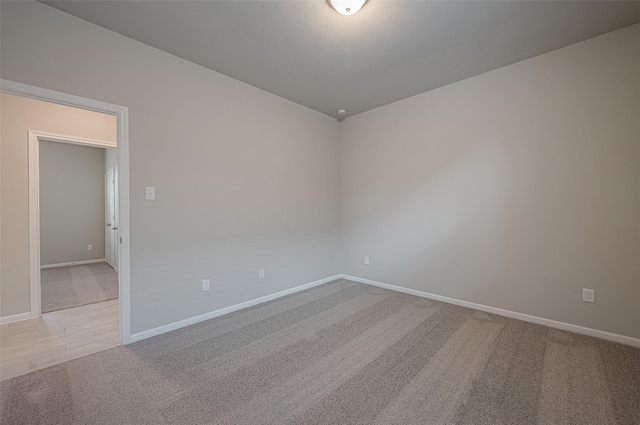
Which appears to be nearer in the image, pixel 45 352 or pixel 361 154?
pixel 45 352

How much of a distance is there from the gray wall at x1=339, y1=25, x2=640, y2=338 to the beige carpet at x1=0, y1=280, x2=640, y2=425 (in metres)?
0.50

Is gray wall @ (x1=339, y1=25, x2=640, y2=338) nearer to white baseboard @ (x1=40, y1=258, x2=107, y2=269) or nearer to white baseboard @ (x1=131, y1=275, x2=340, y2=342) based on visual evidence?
white baseboard @ (x1=131, y1=275, x2=340, y2=342)

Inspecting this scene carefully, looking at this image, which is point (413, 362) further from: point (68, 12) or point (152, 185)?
point (68, 12)

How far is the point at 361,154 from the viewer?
4.07 metres

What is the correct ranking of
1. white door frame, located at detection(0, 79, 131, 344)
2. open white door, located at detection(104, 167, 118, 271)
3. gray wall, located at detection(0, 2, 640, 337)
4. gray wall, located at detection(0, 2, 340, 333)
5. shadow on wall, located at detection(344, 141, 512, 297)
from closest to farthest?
white door frame, located at detection(0, 79, 131, 344) → gray wall, located at detection(0, 2, 340, 333) → gray wall, located at detection(0, 2, 640, 337) → shadow on wall, located at detection(344, 141, 512, 297) → open white door, located at detection(104, 167, 118, 271)

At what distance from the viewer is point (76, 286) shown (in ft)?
13.2

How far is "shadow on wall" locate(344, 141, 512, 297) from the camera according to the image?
2.84 meters

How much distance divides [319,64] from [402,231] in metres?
2.35

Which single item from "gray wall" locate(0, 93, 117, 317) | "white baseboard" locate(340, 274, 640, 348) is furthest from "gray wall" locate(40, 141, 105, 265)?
"white baseboard" locate(340, 274, 640, 348)

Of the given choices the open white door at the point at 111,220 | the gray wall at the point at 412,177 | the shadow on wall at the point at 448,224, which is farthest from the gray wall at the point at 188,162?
the open white door at the point at 111,220

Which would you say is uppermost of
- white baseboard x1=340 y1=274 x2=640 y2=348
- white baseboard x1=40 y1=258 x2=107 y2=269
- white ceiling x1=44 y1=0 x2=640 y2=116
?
white ceiling x1=44 y1=0 x2=640 y2=116

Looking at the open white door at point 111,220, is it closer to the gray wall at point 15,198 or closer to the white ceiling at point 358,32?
the gray wall at point 15,198

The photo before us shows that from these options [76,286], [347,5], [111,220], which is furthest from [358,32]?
[111,220]

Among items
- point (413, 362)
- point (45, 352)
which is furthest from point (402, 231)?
point (45, 352)
